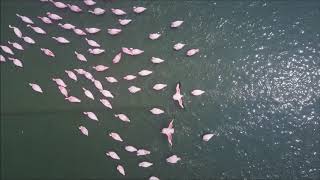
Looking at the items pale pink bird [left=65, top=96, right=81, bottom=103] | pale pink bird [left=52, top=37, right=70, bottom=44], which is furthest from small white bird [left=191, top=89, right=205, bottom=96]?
pale pink bird [left=52, top=37, right=70, bottom=44]

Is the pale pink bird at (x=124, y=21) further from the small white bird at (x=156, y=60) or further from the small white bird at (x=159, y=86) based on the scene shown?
the small white bird at (x=159, y=86)

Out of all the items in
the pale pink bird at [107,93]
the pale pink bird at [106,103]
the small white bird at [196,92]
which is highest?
the pale pink bird at [107,93]

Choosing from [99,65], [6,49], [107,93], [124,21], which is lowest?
[107,93]

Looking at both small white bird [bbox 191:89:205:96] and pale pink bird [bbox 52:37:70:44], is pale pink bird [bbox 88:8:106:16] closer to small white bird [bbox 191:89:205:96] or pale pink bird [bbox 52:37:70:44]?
pale pink bird [bbox 52:37:70:44]

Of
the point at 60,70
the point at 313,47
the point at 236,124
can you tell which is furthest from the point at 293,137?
the point at 60,70

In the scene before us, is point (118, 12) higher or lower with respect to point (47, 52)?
higher

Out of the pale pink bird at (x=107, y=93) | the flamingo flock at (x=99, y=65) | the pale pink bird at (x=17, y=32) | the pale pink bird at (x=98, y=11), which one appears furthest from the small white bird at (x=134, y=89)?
the pale pink bird at (x=17, y=32)

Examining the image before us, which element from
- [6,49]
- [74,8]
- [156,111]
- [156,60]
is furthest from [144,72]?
[6,49]

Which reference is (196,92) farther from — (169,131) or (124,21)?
(124,21)
